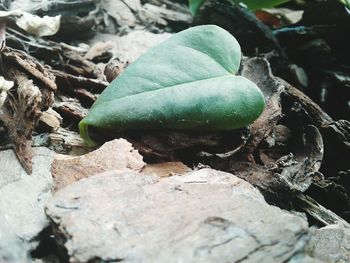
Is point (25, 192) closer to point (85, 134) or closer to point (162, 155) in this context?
point (85, 134)

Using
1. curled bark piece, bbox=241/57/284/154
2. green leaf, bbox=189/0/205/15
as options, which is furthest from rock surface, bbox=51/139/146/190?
green leaf, bbox=189/0/205/15

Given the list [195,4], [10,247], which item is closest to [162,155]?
[10,247]

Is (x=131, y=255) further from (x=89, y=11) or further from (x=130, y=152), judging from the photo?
(x=89, y=11)

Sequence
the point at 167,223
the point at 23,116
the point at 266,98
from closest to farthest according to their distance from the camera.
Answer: the point at 167,223
the point at 23,116
the point at 266,98

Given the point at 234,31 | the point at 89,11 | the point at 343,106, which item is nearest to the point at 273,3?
the point at 234,31

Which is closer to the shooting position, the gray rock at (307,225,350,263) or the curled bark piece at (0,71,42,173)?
the gray rock at (307,225,350,263)

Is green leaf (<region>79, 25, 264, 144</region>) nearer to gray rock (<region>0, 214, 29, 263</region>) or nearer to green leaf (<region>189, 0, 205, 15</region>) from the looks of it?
gray rock (<region>0, 214, 29, 263</region>)
